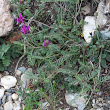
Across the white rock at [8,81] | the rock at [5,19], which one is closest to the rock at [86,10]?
the rock at [5,19]

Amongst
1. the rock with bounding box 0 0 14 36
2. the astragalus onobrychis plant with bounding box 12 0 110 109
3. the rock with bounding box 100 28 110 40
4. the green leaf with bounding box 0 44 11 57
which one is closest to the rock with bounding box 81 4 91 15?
the astragalus onobrychis plant with bounding box 12 0 110 109

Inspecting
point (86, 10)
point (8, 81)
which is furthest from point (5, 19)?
point (86, 10)

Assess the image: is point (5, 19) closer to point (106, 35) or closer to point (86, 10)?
point (86, 10)

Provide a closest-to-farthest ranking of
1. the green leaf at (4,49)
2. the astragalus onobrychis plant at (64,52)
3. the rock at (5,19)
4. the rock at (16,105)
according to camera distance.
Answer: the astragalus onobrychis plant at (64,52) < the rock at (16,105) < the green leaf at (4,49) < the rock at (5,19)

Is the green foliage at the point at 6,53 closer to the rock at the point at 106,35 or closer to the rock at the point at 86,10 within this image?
the rock at the point at 86,10

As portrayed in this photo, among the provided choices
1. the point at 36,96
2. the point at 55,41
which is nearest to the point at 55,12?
the point at 55,41

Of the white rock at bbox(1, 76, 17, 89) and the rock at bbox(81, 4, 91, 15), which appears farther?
the rock at bbox(81, 4, 91, 15)

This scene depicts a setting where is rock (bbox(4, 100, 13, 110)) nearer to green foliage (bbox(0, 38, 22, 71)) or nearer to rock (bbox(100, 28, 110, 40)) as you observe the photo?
green foliage (bbox(0, 38, 22, 71))
